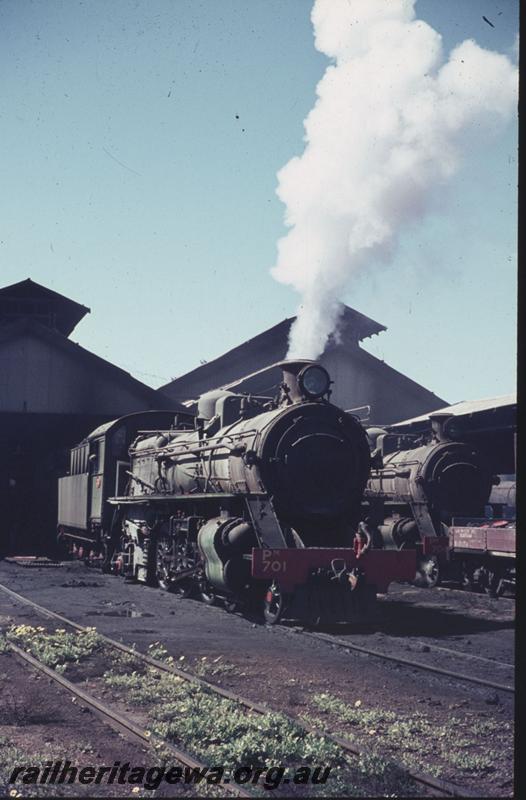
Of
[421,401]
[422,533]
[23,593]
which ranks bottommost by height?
[23,593]

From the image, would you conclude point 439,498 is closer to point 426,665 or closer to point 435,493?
point 435,493

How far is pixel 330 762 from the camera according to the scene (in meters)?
5.03

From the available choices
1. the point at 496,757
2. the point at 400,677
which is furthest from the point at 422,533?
the point at 496,757

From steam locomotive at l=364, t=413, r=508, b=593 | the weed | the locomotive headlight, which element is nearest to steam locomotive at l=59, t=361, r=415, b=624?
the locomotive headlight

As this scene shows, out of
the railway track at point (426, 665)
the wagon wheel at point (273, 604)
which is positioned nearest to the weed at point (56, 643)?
the wagon wheel at point (273, 604)

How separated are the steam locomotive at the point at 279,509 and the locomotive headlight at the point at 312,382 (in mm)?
14

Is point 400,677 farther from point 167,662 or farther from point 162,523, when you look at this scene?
point 162,523

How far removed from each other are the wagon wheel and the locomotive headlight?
2765mm

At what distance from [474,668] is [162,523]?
7662 millimetres

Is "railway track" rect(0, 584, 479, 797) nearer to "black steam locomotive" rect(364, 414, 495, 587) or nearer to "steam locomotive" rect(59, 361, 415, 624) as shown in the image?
"steam locomotive" rect(59, 361, 415, 624)

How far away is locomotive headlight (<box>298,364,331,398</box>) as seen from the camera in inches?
466

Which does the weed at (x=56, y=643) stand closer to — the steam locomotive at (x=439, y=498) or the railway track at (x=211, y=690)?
the railway track at (x=211, y=690)

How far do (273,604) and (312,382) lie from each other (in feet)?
10.4

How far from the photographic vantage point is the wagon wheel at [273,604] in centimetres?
1078
